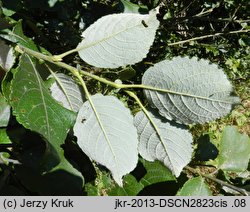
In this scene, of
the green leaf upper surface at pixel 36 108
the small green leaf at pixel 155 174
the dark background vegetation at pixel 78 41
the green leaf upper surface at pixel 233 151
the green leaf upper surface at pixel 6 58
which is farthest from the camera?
the green leaf upper surface at pixel 233 151

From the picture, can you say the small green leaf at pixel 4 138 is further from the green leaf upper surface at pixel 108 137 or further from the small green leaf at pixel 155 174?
the small green leaf at pixel 155 174

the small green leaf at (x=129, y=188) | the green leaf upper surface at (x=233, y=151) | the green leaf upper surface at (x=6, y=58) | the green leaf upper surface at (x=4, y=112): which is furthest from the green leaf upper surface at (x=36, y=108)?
the green leaf upper surface at (x=233, y=151)

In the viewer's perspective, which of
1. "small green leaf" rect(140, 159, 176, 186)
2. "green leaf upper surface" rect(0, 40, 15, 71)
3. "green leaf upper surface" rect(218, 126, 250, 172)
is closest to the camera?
"green leaf upper surface" rect(0, 40, 15, 71)

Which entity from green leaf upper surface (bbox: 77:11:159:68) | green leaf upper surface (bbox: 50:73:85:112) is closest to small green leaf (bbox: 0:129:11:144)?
green leaf upper surface (bbox: 50:73:85:112)

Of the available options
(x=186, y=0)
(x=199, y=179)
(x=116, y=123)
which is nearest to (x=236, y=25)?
(x=186, y=0)

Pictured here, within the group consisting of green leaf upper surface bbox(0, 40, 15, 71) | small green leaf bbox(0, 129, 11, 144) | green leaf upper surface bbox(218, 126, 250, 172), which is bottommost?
green leaf upper surface bbox(218, 126, 250, 172)

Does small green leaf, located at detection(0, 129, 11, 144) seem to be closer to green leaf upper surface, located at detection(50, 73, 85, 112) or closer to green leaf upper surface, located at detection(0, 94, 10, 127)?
green leaf upper surface, located at detection(0, 94, 10, 127)

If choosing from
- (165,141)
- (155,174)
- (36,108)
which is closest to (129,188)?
(155,174)
